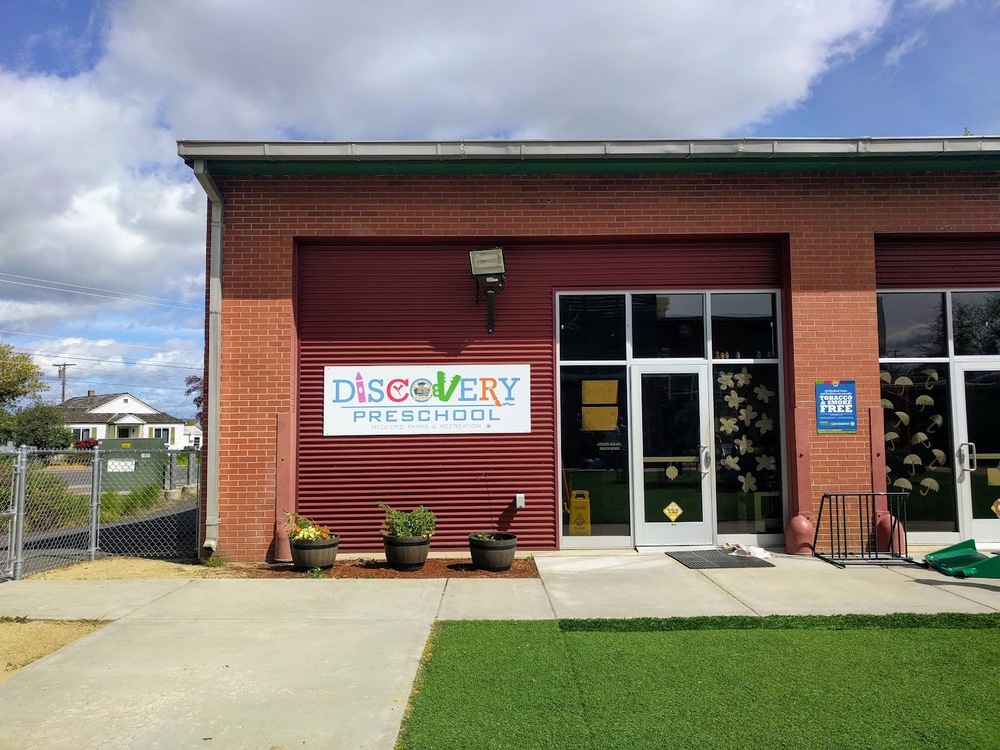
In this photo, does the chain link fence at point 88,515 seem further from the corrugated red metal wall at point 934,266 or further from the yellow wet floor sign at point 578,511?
the corrugated red metal wall at point 934,266

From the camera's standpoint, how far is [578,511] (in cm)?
923

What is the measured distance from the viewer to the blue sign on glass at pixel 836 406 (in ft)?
29.1

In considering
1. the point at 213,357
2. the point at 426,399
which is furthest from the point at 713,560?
the point at 213,357

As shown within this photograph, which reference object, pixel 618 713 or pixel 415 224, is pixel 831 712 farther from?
pixel 415 224

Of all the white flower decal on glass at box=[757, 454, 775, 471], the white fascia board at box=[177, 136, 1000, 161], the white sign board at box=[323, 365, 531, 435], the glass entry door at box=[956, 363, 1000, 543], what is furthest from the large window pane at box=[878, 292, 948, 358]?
the white sign board at box=[323, 365, 531, 435]

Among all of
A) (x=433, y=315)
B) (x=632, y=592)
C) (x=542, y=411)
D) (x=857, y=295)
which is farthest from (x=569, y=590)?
(x=857, y=295)

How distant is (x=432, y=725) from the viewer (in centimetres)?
399

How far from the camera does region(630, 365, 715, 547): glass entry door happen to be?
9172 millimetres

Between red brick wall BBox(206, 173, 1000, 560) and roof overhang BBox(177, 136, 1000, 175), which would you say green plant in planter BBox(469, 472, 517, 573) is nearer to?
red brick wall BBox(206, 173, 1000, 560)

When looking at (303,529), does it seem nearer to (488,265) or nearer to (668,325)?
(488,265)

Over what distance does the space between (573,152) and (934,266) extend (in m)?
5.10

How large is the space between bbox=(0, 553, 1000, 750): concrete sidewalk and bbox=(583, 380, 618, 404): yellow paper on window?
1983 millimetres

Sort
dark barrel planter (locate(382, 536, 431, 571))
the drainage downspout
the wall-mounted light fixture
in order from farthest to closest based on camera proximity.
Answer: the wall-mounted light fixture → the drainage downspout → dark barrel planter (locate(382, 536, 431, 571))

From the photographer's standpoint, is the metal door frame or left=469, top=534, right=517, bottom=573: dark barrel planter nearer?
left=469, top=534, right=517, bottom=573: dark barrel planter
